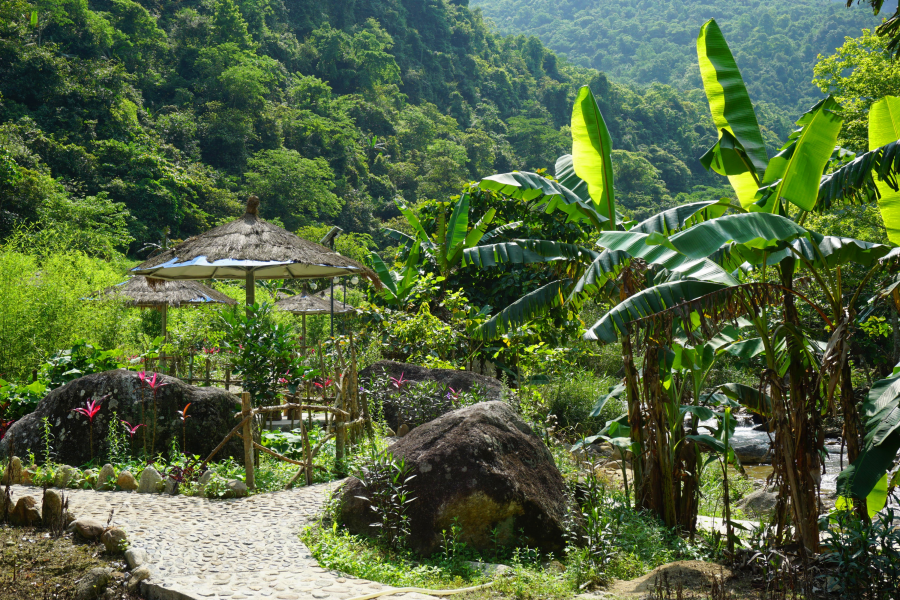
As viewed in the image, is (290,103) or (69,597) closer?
(69,597)

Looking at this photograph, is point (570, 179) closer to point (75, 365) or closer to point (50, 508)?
point (50, 508)

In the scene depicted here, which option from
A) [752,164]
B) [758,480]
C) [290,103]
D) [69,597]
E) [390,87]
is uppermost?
[390,87]

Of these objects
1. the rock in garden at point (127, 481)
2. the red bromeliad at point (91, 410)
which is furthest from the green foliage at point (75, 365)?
the rock in garden at point (127, 481)

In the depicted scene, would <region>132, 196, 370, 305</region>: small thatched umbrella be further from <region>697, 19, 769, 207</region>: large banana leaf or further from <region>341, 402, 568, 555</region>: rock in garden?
<region>697, 19, 769, 207</region>: large banana leaf

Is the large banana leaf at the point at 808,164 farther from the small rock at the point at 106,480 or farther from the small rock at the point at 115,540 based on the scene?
the small rock at the point at 106,480

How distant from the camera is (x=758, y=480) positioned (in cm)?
1052

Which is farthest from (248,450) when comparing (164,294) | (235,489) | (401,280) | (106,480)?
(164,294)

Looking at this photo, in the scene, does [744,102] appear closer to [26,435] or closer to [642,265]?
[642,265]

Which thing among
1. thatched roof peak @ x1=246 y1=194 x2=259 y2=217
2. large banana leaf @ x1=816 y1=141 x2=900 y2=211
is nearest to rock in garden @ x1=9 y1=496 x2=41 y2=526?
thatched roof peak @ x1=246 y1=194 x2=259 y2=217

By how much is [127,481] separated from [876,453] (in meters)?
5.98

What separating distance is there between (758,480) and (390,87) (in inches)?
1849

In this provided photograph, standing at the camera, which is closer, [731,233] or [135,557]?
[731,233]

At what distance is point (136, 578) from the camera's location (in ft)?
13.7

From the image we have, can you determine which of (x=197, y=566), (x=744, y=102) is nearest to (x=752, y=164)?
(x=744, y=102)
